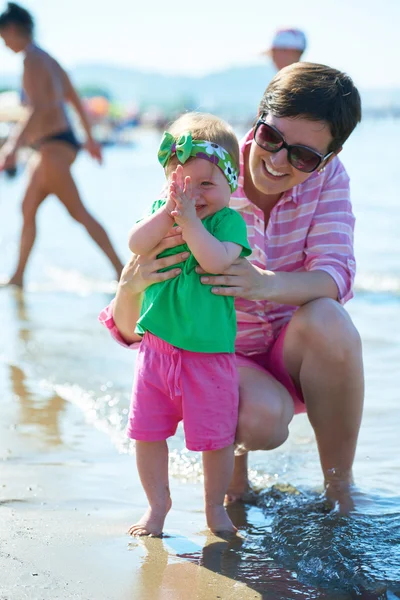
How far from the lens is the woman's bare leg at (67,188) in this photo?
6695 millimetres

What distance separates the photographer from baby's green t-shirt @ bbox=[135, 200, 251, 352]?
2.50 metres

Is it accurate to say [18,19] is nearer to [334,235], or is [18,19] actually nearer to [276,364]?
[334,235]

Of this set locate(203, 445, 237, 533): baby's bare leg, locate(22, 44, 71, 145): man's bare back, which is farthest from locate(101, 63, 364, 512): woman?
locate(22, 44, 71, 145): man's bare back

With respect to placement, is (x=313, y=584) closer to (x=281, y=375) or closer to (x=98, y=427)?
(x=281, y=375)

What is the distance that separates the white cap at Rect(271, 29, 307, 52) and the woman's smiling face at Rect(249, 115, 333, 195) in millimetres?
2843

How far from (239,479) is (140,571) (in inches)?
31.8

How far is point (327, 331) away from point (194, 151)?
719 millimetres

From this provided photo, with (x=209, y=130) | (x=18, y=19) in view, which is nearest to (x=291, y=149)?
(x=209, y=130)

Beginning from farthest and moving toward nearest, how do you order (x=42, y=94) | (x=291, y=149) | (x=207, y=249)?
1. (x=42, y=94)
2. (x=291, y=149)
3. (x=207, y=249)

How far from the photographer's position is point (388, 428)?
12.6 ft

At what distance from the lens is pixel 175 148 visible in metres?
2.51

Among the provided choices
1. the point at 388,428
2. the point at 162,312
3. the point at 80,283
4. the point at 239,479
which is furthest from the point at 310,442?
the point at 80,283

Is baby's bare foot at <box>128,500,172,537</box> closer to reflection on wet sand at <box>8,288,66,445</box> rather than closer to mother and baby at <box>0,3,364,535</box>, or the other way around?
mother and baby at <box>0,3,364,535</box>

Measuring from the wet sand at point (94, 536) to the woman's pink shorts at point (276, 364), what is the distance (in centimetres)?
42
